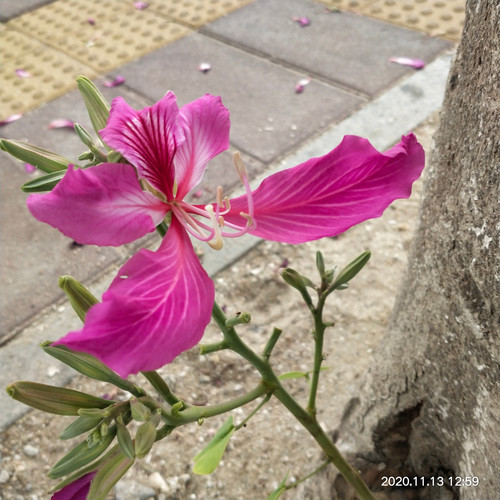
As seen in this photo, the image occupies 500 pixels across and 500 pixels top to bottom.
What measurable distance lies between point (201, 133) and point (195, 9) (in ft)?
10.1

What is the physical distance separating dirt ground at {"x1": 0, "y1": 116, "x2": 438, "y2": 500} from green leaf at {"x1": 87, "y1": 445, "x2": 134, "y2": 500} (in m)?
0.86

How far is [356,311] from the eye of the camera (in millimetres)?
2141

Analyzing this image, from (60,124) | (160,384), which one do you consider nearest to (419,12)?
(60,124)

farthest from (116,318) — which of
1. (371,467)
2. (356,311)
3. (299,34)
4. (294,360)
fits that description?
(299,34)

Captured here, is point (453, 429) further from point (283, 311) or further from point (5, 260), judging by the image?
point (5, 260)

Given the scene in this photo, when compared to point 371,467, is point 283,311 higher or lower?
lower

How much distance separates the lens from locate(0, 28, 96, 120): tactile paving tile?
10.3 ft

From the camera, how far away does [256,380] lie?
196 cm

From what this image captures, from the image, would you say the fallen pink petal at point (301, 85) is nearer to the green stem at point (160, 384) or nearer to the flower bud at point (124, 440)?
the green stem at point (160, 384)

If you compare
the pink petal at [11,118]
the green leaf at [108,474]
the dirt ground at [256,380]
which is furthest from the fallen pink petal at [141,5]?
the green leaf at [108,474]

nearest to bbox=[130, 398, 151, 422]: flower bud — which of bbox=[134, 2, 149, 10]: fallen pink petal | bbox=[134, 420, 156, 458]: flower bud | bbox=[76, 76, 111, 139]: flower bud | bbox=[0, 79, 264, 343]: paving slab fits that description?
bbox=[134, 420, 156, 458]: flower bud

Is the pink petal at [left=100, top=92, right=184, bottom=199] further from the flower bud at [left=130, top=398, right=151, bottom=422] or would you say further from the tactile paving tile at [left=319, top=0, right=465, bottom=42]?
the tactile paving tile at [left=319, top=0, right=465, bottom=42]

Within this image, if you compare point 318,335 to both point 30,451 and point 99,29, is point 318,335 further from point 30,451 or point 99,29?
point 99,29

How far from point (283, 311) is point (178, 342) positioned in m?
1.50
